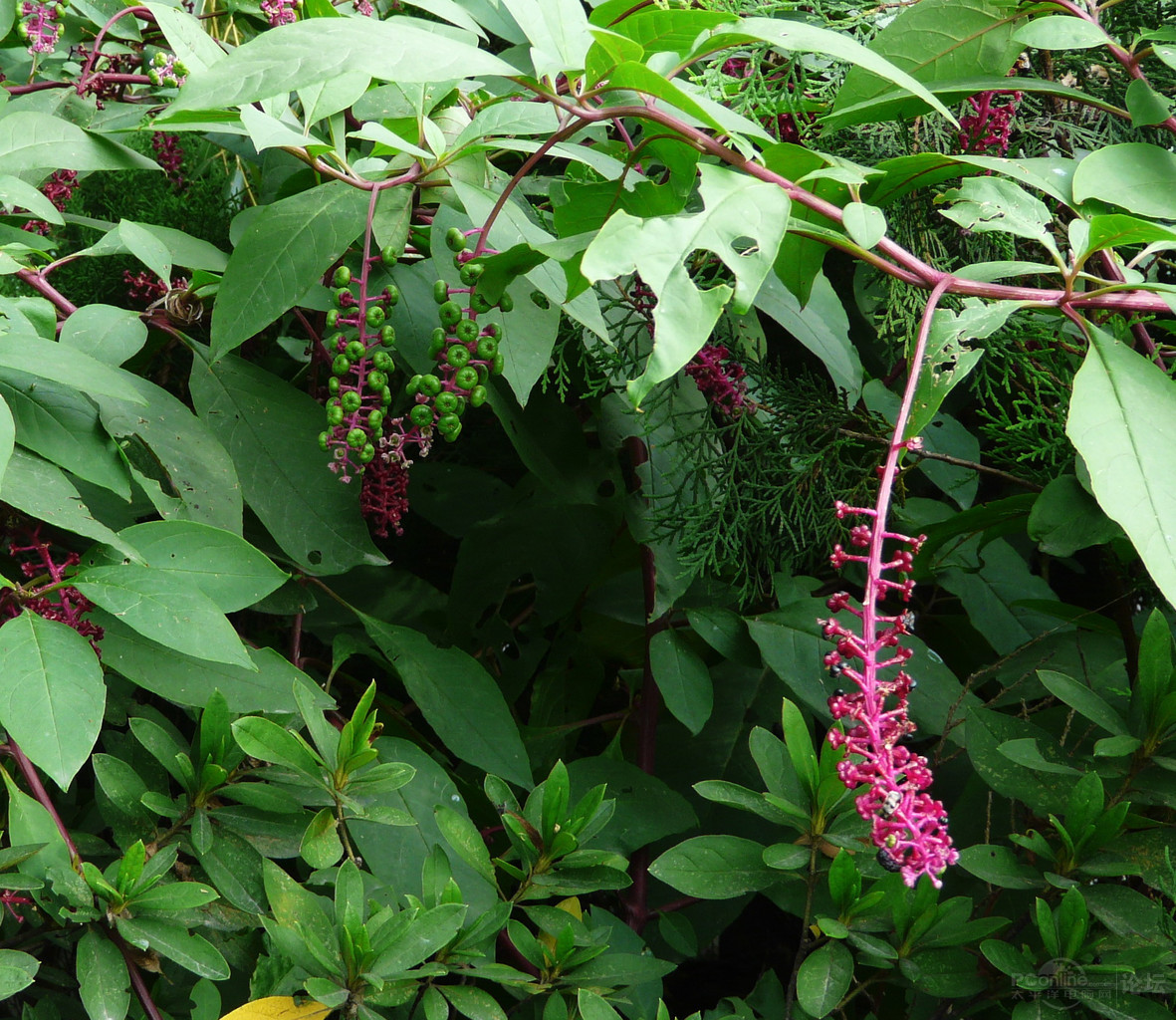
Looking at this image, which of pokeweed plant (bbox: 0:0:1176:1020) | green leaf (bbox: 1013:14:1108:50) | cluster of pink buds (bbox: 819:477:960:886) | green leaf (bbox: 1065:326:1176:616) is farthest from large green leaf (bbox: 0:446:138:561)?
green leaf (bbox: 1013:14:1108:50)

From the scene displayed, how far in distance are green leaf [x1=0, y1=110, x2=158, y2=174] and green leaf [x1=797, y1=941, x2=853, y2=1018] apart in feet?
2.90

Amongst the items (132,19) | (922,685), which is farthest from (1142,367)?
(132,19)

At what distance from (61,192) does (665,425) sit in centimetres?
66

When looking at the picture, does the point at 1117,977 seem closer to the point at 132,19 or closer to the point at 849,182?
the point at 849,182

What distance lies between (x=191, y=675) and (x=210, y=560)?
0.31 feet

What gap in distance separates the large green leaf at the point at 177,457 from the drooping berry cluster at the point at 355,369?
0.09m

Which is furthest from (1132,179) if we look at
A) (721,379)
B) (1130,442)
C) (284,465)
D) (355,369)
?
(284,465)

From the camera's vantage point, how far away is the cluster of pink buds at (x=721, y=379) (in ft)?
3.18

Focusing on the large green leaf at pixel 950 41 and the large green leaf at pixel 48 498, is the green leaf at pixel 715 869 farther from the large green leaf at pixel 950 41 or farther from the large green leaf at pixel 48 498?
the large green leaf at pixel 950 41

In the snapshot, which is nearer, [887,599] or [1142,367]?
[1142,367]

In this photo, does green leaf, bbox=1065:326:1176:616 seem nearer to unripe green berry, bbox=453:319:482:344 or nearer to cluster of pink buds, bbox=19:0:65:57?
unripe green berry, bbox=453:319:482:344

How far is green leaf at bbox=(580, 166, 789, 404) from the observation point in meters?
0.52

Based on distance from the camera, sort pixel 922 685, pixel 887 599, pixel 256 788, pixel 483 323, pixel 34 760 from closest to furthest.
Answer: pixel 34 760, pixel 256 788, pixel 483 323, pixel 922 685, pixel 887 599

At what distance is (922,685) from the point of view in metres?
0.96
